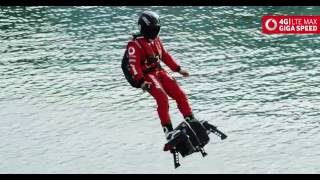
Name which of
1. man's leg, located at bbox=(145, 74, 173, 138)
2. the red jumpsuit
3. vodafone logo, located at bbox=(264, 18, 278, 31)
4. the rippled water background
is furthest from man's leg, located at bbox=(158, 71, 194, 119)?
vodafone logo, located at bbox=(264, 18, 278, 31)

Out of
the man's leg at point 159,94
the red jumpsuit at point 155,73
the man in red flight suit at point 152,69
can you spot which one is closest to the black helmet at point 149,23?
the man in red flight suit at point 152,69

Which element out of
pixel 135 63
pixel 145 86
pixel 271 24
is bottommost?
pixel 145 86

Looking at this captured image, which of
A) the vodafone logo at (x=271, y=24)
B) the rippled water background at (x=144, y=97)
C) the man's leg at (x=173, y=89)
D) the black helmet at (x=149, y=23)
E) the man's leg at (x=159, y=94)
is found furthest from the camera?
the vodafone logo at (x=271, y=24)

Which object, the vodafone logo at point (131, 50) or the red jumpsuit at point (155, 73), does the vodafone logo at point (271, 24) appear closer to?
the red jumpsuit at point (155, 73)

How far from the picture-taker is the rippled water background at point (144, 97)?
13.9 meters

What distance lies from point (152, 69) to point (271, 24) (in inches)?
226

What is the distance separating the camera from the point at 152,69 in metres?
11.3

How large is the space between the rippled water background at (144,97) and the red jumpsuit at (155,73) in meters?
2.64

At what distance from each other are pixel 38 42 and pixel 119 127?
11.2 m

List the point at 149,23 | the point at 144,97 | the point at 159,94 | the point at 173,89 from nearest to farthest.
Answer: the point at 149,23
the point at 159,94
the point at 173,89
the point at 144,97

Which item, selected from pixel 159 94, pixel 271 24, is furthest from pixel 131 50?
pixel 271 24

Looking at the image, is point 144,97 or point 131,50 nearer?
point 131,50

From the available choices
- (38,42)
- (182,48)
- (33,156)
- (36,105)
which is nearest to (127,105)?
(36,105)

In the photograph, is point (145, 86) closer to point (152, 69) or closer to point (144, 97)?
point (152, 69)
